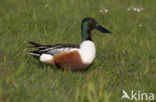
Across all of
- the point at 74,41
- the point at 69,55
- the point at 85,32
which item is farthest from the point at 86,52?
the point at 74,41

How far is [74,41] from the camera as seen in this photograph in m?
6.43

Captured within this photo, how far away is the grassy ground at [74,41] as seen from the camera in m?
3.65

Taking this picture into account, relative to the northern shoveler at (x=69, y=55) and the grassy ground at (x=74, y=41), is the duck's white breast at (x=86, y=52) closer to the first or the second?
the northern shoveler at (x=69, y=55)

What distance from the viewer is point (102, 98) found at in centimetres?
341

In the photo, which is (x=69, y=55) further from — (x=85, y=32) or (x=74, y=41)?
(x=74, y=41)

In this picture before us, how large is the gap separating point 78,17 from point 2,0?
2.28m

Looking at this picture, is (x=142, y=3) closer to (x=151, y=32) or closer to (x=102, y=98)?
(x=151, y=32)

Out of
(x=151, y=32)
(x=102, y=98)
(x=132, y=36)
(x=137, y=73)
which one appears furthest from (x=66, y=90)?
(x=151, y=32)

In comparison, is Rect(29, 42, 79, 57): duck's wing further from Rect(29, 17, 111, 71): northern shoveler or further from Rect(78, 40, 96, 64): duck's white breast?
Rect(78, 40, 96, 64): duck's white breast

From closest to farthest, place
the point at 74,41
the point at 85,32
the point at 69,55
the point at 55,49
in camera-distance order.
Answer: the point at 69,55 < the point at 55,49 < the point at 85,32 < the point at 74,41

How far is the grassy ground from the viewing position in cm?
365

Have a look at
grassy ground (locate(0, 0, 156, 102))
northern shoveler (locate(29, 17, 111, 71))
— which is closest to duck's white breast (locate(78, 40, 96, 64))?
northern shoveler (locate(29, 17, 111, 71))

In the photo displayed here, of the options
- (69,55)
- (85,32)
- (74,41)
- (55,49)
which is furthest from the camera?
(74,41)

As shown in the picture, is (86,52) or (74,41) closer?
(86,52)
